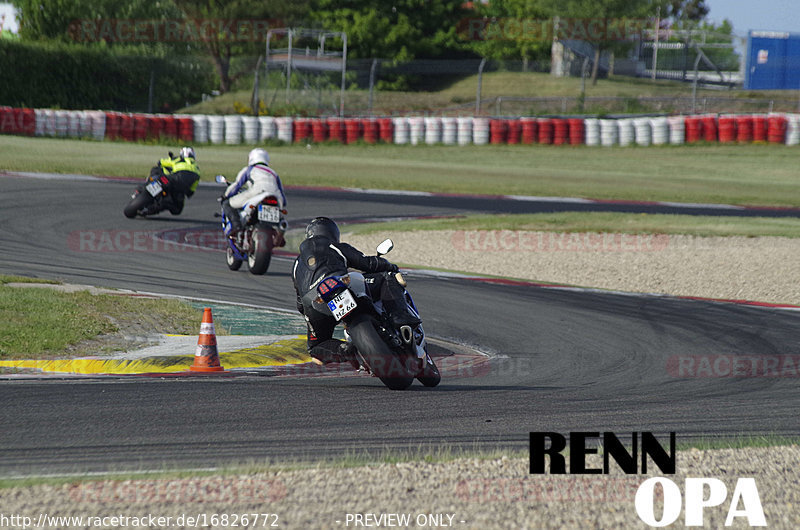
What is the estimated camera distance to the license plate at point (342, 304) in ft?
23.0

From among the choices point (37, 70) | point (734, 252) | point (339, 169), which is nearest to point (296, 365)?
point (734, 252)

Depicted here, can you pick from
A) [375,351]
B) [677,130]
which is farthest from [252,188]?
[677,130]

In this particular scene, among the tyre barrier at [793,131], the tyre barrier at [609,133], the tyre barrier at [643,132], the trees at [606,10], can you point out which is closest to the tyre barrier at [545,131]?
the tyre barrier at [609,133]

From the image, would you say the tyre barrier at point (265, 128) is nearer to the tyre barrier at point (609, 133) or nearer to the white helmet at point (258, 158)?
the tyre barrier at point (609, 133)

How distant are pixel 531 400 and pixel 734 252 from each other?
10.3 m

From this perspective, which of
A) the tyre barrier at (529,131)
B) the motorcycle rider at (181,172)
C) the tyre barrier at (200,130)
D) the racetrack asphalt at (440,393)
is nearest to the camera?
the racetrack asphalt at (440,393)

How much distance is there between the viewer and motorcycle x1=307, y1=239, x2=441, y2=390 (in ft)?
23.1

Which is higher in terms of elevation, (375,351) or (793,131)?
(793,131)

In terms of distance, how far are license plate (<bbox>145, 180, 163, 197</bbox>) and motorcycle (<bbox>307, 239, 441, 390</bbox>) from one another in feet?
36.7

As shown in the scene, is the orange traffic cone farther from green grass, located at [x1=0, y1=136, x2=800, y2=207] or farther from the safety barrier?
the safety barrier

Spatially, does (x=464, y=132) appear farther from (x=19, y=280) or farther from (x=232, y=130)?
(x=19, y=280)

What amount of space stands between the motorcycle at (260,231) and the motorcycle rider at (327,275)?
213 inches

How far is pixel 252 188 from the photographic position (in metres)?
13.2

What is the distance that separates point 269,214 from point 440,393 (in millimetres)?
6297
